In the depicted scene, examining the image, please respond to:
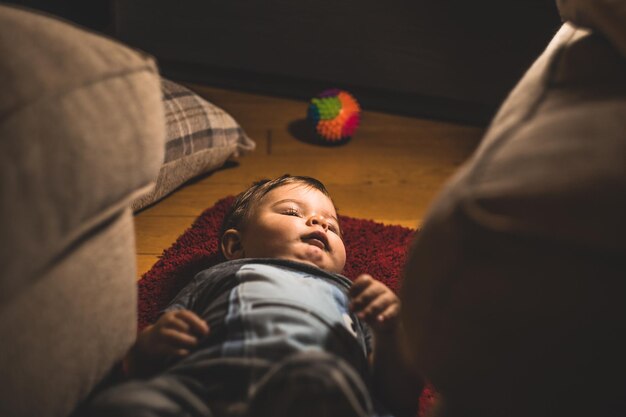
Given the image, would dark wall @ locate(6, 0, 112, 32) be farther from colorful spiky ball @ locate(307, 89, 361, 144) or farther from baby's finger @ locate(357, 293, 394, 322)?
baby's finger @ locate(357, 293, 394, 322)

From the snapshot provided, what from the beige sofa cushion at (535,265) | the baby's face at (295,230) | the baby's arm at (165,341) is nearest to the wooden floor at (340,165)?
the baby's face at (295,230)

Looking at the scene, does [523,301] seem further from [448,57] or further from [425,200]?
[448,57]

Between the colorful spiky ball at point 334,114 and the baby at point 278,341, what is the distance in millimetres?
686

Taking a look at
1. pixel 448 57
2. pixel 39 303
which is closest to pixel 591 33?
pixel 39 303

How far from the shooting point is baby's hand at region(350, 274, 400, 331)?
0.76 meters

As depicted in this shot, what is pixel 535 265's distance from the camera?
454 mm

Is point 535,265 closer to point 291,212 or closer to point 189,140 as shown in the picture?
point 291,212

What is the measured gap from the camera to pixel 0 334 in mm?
534

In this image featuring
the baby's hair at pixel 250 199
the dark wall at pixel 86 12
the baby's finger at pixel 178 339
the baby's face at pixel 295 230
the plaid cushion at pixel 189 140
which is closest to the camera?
the baby's finger at pixel 178 339

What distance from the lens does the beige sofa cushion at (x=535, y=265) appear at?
0.44 m

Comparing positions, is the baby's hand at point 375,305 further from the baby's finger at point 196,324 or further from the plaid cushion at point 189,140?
the plaid cushion at point 189,140

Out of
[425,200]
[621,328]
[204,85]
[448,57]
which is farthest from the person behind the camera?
[204,85]

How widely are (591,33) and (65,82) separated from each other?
0.53 m

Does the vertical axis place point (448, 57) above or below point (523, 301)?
below
